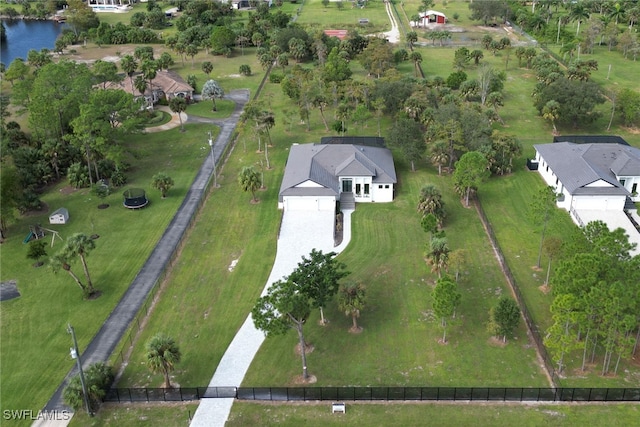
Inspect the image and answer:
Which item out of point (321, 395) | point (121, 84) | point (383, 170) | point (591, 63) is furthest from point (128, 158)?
point (591, 63)

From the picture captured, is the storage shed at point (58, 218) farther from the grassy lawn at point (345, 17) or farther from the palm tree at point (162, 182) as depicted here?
the grassy lawn at point (345, 17)

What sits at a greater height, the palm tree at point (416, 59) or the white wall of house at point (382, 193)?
the palm tree at point (416, 59)

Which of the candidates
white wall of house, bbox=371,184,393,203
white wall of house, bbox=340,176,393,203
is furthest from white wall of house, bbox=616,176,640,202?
white wall of house, bbox=340,176,393,203

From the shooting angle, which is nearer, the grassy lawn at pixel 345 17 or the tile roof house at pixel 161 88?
the tile roof house at pixel 161 88

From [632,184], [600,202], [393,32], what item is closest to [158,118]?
[600,202]

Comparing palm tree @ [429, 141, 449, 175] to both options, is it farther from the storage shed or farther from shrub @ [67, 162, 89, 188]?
the storage shed

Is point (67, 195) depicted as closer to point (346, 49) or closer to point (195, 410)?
point (195, 410)

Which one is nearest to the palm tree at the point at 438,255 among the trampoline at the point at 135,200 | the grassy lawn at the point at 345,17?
the trampoline at the point at 135,200
